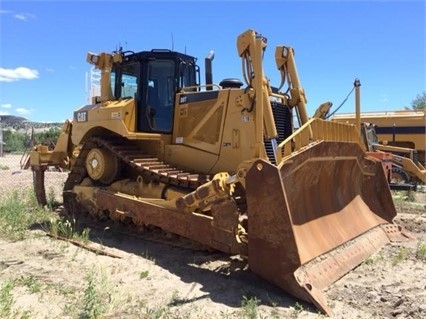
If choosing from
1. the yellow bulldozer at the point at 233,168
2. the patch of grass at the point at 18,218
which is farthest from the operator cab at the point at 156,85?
the patch of grass at the point at 18,218

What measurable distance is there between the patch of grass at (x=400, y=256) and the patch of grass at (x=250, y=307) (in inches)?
85.5

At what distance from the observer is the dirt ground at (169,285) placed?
162 inches

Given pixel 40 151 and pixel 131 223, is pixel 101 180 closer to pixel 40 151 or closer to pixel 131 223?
pixel 131 223

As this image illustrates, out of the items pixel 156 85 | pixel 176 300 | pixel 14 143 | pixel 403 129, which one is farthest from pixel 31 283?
pixel 14 143

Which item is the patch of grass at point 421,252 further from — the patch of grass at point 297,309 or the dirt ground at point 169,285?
the patch of grass at point 297,309

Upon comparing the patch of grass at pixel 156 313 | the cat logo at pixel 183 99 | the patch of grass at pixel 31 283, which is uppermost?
the cat logo at pixel 183 99

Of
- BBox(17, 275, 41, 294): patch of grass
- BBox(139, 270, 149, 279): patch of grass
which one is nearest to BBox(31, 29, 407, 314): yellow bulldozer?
BBox(139, 270, 149, 279): patch of grass

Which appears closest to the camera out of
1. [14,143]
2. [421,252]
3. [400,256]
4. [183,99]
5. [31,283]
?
[31,283]

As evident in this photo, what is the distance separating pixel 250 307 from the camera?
13.5 ft

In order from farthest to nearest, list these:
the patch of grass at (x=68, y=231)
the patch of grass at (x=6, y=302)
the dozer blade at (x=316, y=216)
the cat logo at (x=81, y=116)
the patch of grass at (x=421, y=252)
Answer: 1. the cat logo at (x=81, y=116)
2. the patch of grass at (x=68, y=231)
3. the patch of grass at (x=421, y=252)
4. the dozer blade at (x=316, y=216)
5. the patch of grass at (x=6, y=302)

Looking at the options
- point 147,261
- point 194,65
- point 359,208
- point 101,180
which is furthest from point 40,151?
point 359,208

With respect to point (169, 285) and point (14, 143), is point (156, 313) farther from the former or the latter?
point (14, 143)

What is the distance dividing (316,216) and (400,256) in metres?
1.21

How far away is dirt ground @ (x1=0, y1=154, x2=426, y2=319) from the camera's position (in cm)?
412
